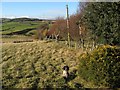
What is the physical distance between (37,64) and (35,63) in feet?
1.27

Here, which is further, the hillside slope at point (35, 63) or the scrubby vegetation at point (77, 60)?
the hillside slope at point (35, 63)

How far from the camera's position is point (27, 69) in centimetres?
2455

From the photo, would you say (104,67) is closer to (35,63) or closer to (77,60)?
(77,60)

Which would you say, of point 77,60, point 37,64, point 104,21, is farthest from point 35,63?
point 104,21

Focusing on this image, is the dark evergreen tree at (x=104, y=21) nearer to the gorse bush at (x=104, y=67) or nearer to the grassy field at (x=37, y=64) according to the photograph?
the gorse bush at (x=104, y=67)

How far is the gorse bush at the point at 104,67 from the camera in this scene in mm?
19797

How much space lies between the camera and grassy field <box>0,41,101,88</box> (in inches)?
860

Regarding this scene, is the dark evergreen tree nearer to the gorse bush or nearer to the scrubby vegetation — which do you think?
the scrubby vegetation

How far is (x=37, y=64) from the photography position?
25453 mm

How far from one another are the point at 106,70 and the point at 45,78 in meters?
4.99

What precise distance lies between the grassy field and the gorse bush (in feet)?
2.95

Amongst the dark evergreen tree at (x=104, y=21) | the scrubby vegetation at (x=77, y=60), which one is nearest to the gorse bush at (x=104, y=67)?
the scrubby vegetation at (x=77, y=60)

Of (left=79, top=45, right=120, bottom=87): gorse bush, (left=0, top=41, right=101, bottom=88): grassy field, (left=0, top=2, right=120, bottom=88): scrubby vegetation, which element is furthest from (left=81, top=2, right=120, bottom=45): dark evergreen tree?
(left=0, top=41, right=101, bottom=88): grassy field

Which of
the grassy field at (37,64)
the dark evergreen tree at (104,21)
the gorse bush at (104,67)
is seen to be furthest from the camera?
the dark evergreen tree at (104,21)
